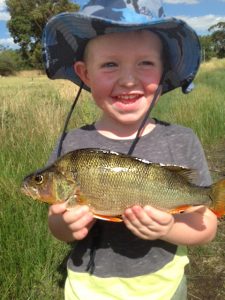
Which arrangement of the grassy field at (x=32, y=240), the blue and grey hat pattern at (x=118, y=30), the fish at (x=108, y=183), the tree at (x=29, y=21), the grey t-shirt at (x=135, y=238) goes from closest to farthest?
1. the fish at (x=108, y=183)
2. the blue and grey hat pattern at (x=118, y=30)
3. the grey t-shirt at (x=135, y=238)
4. the grassy field at (x=32, y=240)
5. the tree at (x=29, y=21)

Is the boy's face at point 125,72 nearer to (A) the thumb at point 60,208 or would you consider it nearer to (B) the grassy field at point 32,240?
(A) the thumb at point 60,208

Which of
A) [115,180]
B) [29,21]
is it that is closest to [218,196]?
[115,180]

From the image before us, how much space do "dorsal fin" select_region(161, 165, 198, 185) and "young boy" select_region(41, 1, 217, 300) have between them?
23 centimetres

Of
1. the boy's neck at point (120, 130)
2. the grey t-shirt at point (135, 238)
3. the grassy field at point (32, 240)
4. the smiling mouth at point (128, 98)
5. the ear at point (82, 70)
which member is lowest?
the grassy field at point (32, 240)

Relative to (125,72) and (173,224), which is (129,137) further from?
(173,224)

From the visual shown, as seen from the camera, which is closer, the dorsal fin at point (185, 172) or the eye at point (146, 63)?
the dorsal fin at point (185, 172)

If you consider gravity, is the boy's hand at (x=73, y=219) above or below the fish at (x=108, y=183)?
below

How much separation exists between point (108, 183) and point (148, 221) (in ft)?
0.77

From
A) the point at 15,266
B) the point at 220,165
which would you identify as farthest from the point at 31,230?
the point at 220,165

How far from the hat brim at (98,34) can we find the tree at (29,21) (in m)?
66.1

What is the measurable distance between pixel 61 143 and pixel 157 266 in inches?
31.1

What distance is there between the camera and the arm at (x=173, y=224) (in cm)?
176

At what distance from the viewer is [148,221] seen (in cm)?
178

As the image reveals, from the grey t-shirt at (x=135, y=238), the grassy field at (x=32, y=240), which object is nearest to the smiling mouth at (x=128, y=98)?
the grey t-shirt at (x=135, y=238)
